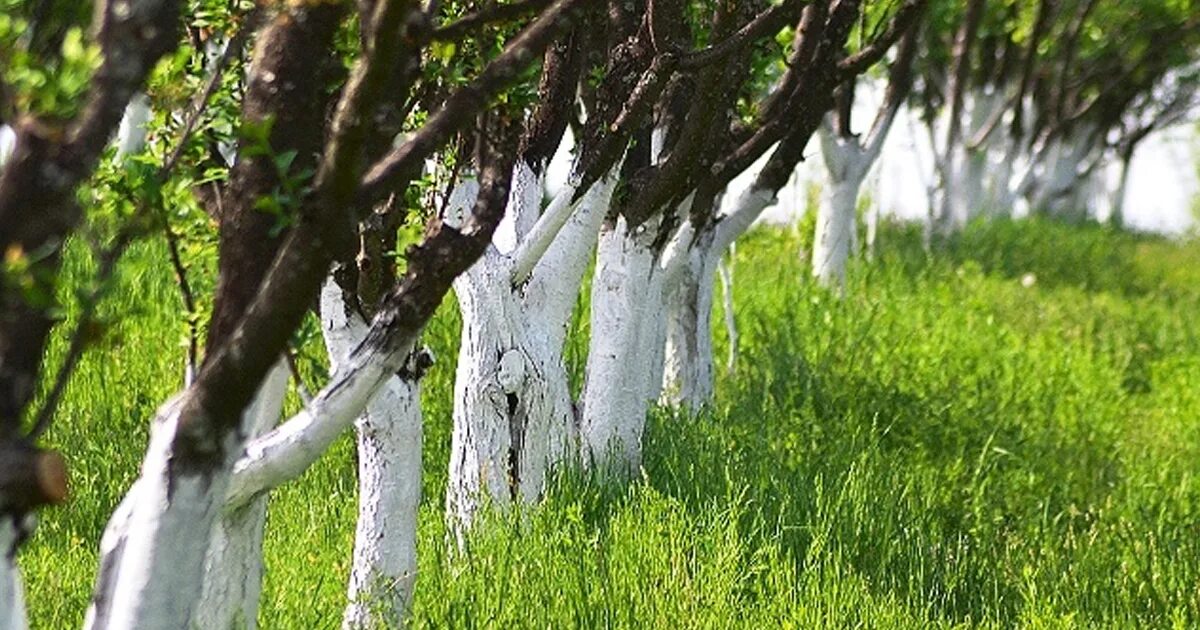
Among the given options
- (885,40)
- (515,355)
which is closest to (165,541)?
(515,355)

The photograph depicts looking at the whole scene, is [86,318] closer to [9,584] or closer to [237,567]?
[9,584]

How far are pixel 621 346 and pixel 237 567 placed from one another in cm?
275

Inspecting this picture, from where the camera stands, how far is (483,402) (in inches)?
224

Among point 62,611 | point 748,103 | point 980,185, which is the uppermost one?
point 980,185

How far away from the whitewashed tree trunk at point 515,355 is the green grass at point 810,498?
153 millimetres

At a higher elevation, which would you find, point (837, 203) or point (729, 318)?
point (837, 203)

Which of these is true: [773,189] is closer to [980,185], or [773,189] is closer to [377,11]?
[377,11]

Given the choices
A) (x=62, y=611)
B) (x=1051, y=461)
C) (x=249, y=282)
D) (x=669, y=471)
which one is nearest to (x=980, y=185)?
(x=1051, y=461)

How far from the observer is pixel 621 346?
21.0 ft

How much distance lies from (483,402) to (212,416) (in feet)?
9.69

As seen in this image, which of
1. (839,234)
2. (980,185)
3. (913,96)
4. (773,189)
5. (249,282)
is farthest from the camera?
(913,96)

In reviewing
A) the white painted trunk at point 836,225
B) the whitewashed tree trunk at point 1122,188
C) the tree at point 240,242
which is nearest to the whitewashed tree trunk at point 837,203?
the white painted trunk at point 836,225

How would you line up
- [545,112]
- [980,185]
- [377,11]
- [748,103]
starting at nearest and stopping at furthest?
[377,11] < [545,112] < [748,103] < [980,185]

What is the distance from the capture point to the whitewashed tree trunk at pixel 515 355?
563 cm
